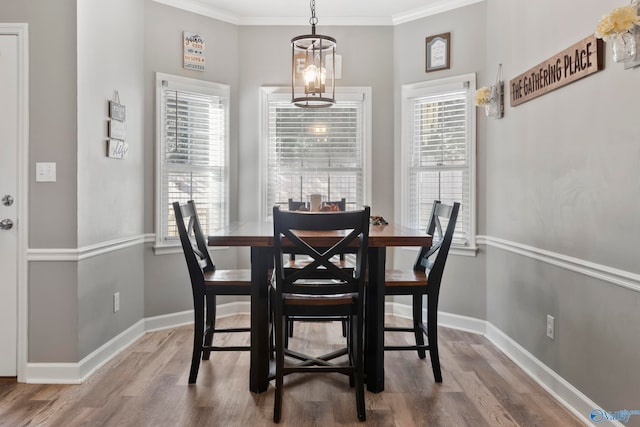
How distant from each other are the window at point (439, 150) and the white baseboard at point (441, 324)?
70 centimetres

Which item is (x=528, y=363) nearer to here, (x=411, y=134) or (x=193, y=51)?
(x=411, y=134)

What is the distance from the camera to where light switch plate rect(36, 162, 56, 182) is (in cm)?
271

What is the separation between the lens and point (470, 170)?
3887 mm

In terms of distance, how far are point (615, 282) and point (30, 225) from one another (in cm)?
306

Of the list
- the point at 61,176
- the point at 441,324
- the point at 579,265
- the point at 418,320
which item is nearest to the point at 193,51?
the point at 61,176

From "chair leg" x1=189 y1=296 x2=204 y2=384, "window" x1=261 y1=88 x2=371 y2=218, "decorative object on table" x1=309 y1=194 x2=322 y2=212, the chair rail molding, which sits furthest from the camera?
"window" x1=261 y1=88 x2=371 y2=218

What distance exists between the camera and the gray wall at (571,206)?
1965 mm

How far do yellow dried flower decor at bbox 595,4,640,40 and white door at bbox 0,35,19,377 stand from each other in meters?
2.99

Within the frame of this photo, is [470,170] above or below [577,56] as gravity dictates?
below

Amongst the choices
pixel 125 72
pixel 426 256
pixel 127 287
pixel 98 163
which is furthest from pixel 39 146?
pixel 426 256

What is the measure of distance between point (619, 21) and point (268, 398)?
2341 millimetres

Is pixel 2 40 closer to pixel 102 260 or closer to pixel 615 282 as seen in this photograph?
pixel 102 260

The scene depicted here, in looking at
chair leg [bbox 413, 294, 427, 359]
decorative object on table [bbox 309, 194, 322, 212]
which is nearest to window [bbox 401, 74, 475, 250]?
chair leg [bbox 413, 294, 427, 359]

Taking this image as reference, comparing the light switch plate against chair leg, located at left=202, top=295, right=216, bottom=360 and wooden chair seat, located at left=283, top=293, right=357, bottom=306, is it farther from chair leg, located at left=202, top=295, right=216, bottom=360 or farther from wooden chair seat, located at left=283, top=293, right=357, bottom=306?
wooden chair seat, located at left=283, top=293, right=357, bottom=306
